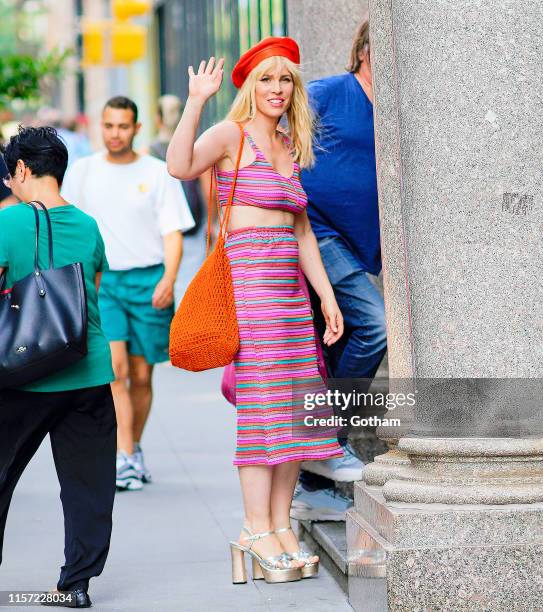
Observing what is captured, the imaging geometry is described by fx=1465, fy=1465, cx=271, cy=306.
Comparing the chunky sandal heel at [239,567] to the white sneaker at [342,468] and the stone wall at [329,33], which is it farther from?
the stone wall at [329,33]

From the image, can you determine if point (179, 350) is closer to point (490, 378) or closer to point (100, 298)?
point (490, 378)

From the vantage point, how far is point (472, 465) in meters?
4.85

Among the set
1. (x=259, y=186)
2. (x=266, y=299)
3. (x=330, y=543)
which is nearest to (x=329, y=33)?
(x=259, y=186)

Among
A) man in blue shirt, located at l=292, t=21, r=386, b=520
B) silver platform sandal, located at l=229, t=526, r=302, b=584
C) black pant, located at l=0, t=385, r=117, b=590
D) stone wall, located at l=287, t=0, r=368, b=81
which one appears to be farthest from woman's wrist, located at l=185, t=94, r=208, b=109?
stone wall, located at l=287, t=0, r=368, b=81

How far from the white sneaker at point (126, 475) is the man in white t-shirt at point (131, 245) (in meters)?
0.02

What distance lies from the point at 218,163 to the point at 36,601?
1.79 meters

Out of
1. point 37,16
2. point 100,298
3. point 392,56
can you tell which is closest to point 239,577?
point 392,56

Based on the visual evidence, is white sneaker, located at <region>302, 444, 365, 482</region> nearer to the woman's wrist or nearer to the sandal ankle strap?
the sandal ankle strap

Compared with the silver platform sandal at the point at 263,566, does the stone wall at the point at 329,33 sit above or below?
above

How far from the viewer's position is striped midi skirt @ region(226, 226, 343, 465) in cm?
554

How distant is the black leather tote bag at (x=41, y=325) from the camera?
5.11 m

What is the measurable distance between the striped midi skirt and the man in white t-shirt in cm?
257

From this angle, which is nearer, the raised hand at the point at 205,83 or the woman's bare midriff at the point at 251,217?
the raised hand at the point at 205,83

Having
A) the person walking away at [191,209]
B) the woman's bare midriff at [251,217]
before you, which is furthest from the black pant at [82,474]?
the person walking away at [191,209]
